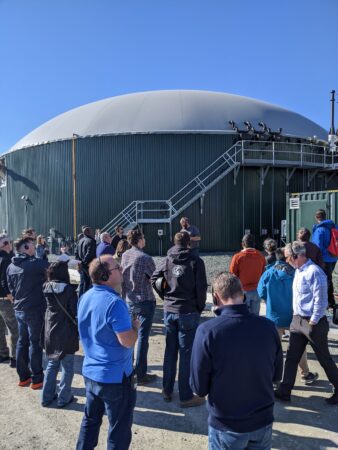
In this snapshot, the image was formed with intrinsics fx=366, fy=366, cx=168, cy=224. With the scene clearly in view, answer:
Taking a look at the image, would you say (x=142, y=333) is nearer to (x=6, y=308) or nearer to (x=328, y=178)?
(x=6, y=308)

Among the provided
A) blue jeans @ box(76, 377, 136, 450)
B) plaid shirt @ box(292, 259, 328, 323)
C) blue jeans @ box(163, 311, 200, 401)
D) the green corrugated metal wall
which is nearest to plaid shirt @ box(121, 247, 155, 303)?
blue jeans @ box(163, 311, 200, 401)

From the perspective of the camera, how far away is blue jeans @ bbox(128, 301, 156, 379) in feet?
16.4

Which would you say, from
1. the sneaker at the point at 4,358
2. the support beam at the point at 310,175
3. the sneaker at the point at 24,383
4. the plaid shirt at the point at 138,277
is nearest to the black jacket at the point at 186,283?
the plaid shirt at the point at 138,277

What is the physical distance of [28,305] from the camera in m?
4.85

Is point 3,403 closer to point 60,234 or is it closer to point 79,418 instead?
point 79,418

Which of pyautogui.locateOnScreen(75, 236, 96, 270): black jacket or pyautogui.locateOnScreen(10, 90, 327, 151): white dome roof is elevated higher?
pyautogui.locateOnScreen(10, 90, 327, 151): white dome roof

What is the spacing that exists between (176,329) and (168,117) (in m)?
18.4

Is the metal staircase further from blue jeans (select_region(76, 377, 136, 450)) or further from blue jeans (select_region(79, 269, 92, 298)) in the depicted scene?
blue jeans (select_region(76, 377, 136, 450))

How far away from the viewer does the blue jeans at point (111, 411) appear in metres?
2.91

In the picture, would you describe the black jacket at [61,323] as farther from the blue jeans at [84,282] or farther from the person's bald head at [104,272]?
the blue jeans at [84,282]

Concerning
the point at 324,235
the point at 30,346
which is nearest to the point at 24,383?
the point at 30,346

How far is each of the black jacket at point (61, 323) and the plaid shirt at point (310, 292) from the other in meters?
2.69

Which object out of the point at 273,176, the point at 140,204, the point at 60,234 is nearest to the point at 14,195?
the point at 60,234

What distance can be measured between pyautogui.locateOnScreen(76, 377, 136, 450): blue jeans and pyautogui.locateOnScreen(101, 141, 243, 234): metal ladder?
1599 centimetres
